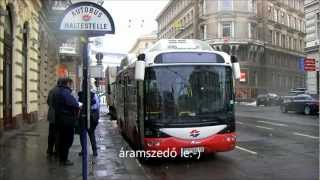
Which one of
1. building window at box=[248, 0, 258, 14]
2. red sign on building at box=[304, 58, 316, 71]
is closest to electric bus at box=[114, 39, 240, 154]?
red sign on building at box=[304, 58, 316, 71]

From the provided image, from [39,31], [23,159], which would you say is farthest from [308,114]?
[23,159]

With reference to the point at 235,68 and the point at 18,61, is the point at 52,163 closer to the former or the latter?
the point at 235,68

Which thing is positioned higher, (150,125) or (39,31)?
(39,31)

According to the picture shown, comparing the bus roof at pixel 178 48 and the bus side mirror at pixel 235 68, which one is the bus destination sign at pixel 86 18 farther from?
the bus side mirror at pixel 235 68

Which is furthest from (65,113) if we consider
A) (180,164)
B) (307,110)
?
(307,110)

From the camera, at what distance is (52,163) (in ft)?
40.6

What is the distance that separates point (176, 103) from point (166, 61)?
3.27ft

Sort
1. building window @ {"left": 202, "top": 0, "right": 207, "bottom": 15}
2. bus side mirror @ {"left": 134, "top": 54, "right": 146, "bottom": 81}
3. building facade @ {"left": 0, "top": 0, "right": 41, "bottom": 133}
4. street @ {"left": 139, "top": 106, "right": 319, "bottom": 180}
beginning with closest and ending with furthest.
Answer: street @ {"left": 139, "top": 106, "right": 319, "bottom": 180} → bus side mirror @ {"left": 134, "top": 54, "right": 146, "bottom": 81} → building facade @ {"left": 0, "top": 0, "right": 41, "bottom": 133} → building window @ {"left": 202, "top": 0, "right": 207, "bottom": 15}

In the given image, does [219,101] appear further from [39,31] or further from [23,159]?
[39,31]

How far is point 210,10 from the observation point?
85625 mm

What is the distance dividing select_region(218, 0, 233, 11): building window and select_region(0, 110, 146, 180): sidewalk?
224 ft

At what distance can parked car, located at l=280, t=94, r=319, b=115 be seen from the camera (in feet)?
118

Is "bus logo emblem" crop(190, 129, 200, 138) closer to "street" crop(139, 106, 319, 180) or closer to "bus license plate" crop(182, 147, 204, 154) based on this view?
"bus license plate" crop(182, 147, 204, 154)

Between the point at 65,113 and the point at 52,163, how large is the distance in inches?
45.5
